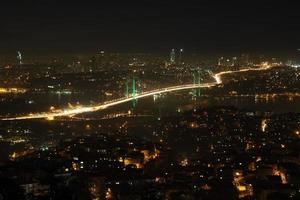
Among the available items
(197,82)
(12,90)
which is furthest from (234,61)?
(12,90)

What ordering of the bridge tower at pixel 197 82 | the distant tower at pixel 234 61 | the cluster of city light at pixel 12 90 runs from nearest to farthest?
the cluster of city light at pixel 12 90, the bridge tower at pixel 197 82, the distant tower at pixel 234 61

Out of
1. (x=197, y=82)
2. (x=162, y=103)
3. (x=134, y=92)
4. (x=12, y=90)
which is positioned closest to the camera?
(x=162, y=103)

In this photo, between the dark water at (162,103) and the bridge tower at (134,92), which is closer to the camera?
the dark water at (162,103)

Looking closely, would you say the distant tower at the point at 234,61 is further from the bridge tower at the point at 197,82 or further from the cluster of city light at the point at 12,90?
the cluster of city light at the point at 12,90

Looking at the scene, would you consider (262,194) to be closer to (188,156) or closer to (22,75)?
(188,156)

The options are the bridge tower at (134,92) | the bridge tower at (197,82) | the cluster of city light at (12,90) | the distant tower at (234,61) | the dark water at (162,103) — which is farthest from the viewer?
the distant tower at (234,61)

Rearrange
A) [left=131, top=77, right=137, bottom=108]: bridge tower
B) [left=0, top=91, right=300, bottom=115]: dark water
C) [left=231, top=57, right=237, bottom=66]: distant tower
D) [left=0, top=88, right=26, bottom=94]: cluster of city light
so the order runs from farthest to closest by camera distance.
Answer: [left=231, top=57, right=237, bottom=66]: distant tower, [left=0, top=88, right=26, bottom=94]: cluster of city light, [left=131, top=77, right=137, bottom=108]: bridge tower, [left=0, top=91, right=300, bottom=115]: dark water

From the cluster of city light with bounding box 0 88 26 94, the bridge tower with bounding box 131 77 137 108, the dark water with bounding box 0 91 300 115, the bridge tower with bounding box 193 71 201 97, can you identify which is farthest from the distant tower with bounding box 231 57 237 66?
the cluster of city light with bounding box 0 88 26 94

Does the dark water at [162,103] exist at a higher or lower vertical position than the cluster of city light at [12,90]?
lower

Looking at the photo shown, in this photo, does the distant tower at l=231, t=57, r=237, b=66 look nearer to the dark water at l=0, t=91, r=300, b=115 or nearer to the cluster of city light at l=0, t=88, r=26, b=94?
the dark water at l=0, t=91, r=300, b=115

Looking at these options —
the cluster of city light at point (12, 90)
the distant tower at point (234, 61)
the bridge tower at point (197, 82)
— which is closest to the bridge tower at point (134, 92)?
the bridge tower at point (197, 82)

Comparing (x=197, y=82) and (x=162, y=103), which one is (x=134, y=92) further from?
(x=197, y=82)
